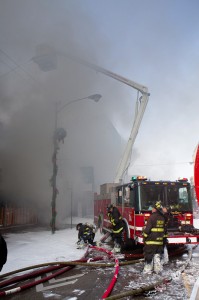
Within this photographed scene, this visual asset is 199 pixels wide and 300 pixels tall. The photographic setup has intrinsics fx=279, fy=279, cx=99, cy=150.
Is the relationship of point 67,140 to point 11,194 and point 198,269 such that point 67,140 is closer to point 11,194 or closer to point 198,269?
point 11,194

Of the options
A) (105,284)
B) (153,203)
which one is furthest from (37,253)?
(153,203)

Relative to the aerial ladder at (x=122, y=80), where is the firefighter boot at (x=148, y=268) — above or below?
below

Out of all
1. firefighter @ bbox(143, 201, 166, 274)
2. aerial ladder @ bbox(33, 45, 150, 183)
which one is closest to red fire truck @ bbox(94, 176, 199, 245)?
firefighter @ bbox(143, 201, 166, 274)

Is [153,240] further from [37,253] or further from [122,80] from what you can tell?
[122,80]

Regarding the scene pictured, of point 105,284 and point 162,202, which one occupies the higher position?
point 162,202

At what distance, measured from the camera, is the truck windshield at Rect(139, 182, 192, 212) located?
27.5 feet

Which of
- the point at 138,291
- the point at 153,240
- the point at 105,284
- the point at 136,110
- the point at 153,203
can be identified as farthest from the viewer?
the point at 136,110

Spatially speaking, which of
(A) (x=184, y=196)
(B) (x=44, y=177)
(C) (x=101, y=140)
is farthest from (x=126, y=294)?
(C) (x=101, y=140)

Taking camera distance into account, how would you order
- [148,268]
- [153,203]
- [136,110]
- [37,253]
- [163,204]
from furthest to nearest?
[136,110] → [163,204] → [153,203] → [37,253] → [148,268]

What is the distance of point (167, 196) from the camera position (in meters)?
8.72

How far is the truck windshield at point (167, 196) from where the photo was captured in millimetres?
8376

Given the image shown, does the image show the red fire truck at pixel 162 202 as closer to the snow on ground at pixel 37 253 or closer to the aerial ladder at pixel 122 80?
the snow on ground at pixel 37 253

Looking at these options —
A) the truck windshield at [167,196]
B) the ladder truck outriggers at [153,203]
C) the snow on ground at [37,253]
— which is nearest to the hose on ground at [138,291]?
the ladder truck outriggers at [153,203]

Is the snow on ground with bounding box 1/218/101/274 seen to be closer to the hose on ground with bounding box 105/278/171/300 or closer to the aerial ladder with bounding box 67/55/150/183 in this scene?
the hose on ground with bounding box 105/278/171/300
